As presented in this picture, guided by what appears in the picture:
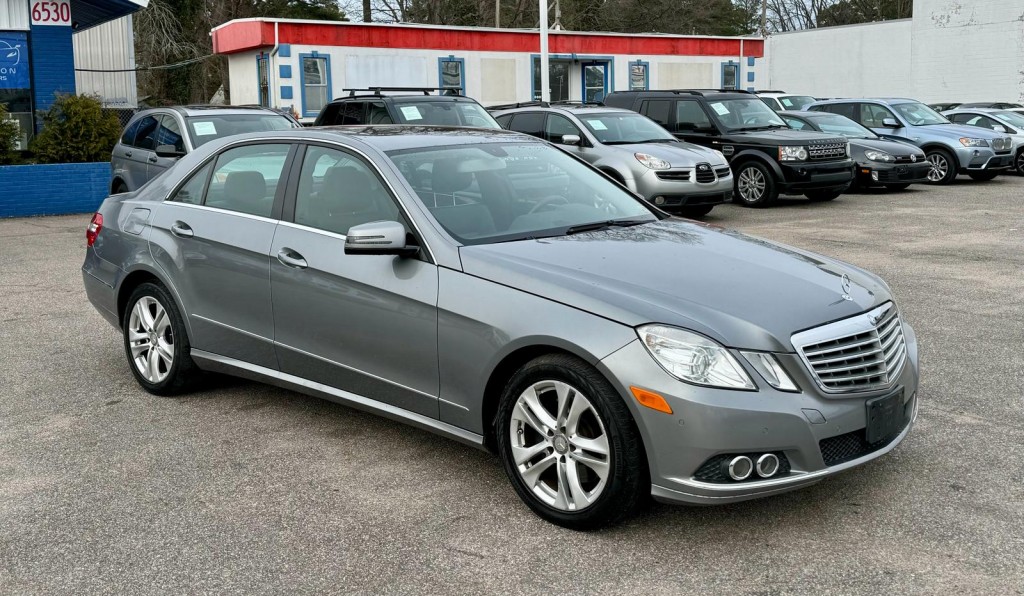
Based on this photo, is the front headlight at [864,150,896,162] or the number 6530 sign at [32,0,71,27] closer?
the front headlight at [864,150,896,162]

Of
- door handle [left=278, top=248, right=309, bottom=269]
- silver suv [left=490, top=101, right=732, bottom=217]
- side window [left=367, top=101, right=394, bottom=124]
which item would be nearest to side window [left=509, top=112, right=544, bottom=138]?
silver suv [left=490, top=101, right=732, bottom=217]

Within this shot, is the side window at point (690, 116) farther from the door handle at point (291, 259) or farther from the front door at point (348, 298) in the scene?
the door handle at point (291, 259)

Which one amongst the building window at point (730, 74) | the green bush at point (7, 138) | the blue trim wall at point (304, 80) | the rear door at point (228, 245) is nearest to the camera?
the rear door at point (228, 245)

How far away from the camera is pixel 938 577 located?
354 centimetres

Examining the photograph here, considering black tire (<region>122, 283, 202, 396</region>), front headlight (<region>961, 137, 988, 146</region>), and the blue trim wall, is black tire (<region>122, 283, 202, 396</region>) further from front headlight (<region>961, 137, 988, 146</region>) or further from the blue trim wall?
the blue trim wall

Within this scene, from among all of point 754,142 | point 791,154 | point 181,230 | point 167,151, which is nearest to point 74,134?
point 167,151

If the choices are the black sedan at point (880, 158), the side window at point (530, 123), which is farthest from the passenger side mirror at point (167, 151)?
the black sedan at point (880, 158)

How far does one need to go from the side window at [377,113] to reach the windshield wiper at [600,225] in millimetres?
9564

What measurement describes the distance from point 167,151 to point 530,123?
5535 millimetres

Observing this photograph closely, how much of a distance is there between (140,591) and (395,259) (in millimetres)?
1727

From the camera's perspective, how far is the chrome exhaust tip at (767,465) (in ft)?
12.1

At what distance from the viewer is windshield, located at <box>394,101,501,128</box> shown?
14.3m

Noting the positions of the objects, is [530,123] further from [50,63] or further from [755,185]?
[50,63]

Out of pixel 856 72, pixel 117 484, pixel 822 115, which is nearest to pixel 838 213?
pixel 822 115
